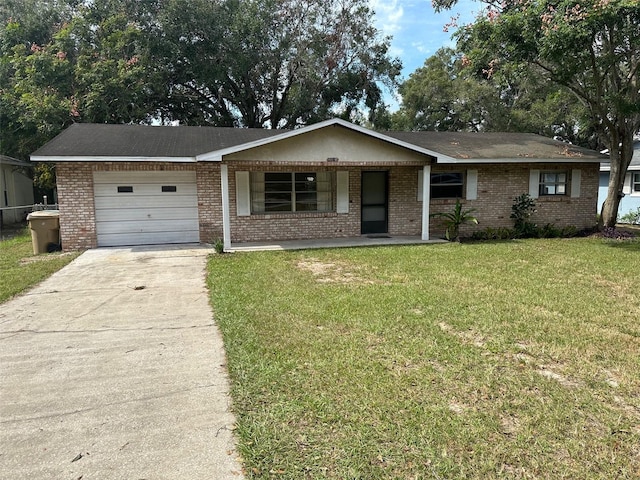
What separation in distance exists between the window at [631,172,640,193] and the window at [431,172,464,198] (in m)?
10.3

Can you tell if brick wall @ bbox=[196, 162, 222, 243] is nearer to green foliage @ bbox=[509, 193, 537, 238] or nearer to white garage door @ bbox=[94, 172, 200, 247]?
white garage door @ bbox=[94, 172, 200, 247]

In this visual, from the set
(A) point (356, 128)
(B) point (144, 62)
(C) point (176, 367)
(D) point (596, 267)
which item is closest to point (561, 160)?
(D) point (596, 267)

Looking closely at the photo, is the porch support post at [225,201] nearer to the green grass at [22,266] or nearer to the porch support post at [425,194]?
the green grass at [22,266]

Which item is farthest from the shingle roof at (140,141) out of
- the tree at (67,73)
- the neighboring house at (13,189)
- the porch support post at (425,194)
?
the neighboring house at (13,189)

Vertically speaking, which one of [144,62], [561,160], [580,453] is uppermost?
[144,62]

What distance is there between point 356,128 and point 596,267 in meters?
5.80

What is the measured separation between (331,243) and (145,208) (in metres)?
4.87

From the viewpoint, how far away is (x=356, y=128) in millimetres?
10461

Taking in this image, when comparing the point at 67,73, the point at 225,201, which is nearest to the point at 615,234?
the point at 225,201

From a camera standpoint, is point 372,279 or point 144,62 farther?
point 144,62

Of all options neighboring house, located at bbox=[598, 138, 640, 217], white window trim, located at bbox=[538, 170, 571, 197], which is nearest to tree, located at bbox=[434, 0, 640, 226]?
white window trim, located at bbox=[538, 170, 571, 197]

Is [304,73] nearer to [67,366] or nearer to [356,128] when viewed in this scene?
[356,128]

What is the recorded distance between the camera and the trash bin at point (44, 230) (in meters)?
10.2

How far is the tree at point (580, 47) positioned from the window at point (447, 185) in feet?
9.91
